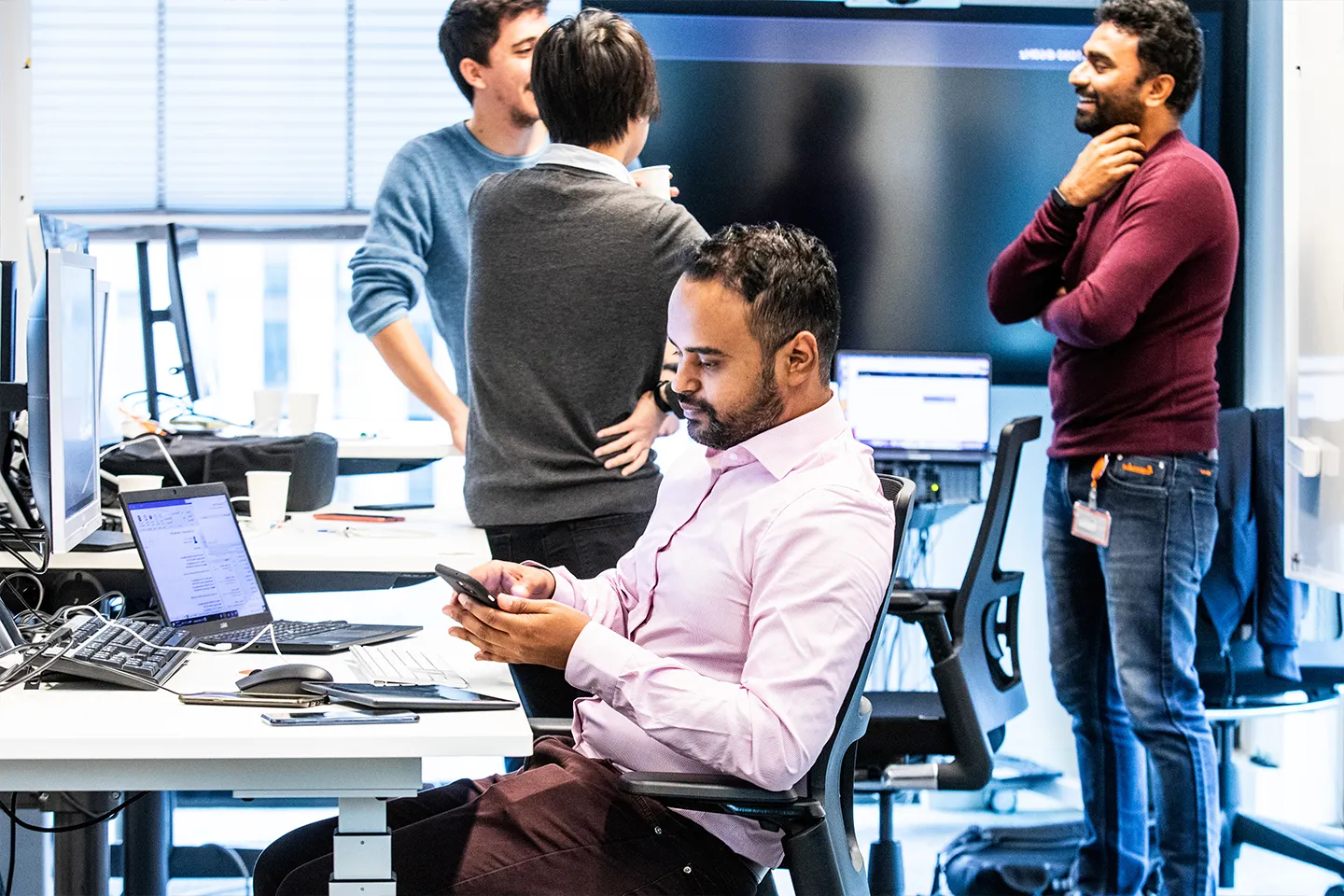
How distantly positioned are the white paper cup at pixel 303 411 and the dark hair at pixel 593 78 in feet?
4.88

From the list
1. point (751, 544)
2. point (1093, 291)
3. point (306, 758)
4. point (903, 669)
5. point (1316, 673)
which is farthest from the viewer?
point (903, 669)

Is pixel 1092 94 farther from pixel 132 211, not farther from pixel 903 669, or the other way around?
pixel 132 211

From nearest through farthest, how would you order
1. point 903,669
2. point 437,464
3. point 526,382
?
point 526,382 → point 903,669 → point 437,464

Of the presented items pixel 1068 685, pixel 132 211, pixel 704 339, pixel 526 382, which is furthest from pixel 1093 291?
pixel 132 211

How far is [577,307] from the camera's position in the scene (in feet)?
7.11

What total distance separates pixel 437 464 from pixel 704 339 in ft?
10.4

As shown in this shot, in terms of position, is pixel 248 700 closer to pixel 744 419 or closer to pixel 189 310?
pixel 744 419

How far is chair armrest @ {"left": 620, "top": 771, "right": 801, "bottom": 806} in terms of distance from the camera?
140 centimetres

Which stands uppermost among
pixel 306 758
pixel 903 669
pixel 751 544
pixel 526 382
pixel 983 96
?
pixel 983 96

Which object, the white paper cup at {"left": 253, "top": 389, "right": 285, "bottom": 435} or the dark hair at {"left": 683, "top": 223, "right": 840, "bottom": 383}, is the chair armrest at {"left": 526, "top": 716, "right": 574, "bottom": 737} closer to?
the dark hair at {"left": 683, "top": 223, "right": 840, "bottom": 383}

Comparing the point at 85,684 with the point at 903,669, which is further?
the point at 903,669

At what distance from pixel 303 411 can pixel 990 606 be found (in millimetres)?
1801

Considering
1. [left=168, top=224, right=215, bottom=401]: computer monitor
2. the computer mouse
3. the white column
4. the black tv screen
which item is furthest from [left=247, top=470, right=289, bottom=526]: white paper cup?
the black tv screen

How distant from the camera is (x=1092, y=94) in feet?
9.21
